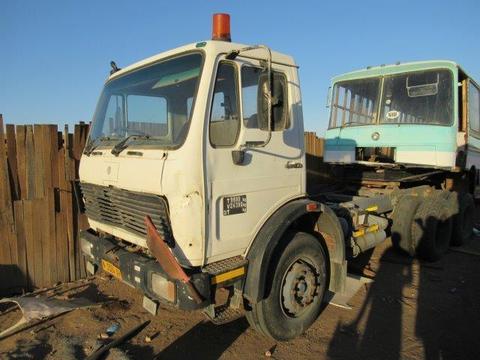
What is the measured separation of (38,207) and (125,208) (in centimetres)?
228

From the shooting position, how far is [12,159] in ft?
16.1

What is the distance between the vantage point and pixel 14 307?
451 centimetres

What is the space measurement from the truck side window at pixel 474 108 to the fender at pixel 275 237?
4.25 m

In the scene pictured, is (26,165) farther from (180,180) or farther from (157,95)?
(180,180)

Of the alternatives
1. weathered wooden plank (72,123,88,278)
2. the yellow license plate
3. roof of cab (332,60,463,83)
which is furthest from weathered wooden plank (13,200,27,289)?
roof of cab (332,60,463,83)

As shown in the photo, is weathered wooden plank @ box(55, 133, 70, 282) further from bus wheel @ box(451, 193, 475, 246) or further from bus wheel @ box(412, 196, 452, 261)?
bus wheel @ box(451, 193, 475, 246)

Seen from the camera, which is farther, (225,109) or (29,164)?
(29,164)

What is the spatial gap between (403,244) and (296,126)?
3481 mm

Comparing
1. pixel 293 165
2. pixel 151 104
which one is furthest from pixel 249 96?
pixel 151 104

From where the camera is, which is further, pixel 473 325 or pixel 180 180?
pixel 473 325

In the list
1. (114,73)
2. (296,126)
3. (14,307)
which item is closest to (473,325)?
(296,126)

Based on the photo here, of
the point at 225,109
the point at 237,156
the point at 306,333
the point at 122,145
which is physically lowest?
the point at 306,333

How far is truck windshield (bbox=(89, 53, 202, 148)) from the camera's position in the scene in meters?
3.24

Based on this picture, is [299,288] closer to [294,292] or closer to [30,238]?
[294,292]
